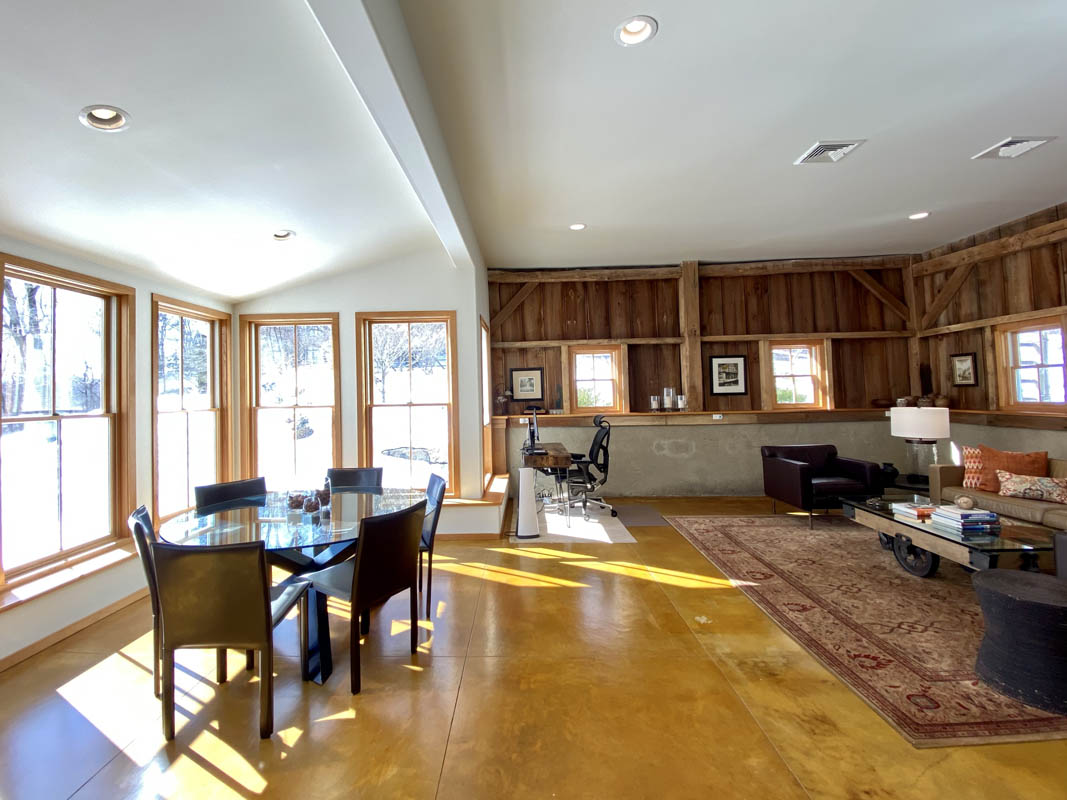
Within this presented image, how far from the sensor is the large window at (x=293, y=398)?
4.86 meters

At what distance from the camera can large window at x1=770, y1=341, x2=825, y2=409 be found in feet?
21.5

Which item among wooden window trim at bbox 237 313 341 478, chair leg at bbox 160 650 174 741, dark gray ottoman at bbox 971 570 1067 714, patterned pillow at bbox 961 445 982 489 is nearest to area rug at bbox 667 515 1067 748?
dark gray ottoman at bbox 971 570 1067 714

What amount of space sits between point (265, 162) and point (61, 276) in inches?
60.6

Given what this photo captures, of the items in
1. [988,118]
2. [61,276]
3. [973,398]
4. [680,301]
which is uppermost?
[988,118]

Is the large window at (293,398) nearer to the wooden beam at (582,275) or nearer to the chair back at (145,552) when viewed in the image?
the wooden beam at (582,275)

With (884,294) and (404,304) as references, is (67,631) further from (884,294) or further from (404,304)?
(884,294)

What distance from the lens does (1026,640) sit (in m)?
2.10

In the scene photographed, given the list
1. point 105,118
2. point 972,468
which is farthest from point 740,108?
point 972,468

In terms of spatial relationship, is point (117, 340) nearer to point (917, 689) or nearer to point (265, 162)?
point (265, 162)

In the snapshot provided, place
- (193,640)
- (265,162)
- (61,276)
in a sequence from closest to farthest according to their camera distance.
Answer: (193,640) → (265,162) → (61,276)

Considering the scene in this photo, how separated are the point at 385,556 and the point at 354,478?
5.27 feet

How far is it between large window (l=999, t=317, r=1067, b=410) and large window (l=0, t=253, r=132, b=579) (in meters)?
8.14

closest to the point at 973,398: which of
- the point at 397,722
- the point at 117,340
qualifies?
the point at 397,722

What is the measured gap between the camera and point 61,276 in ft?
10.1
